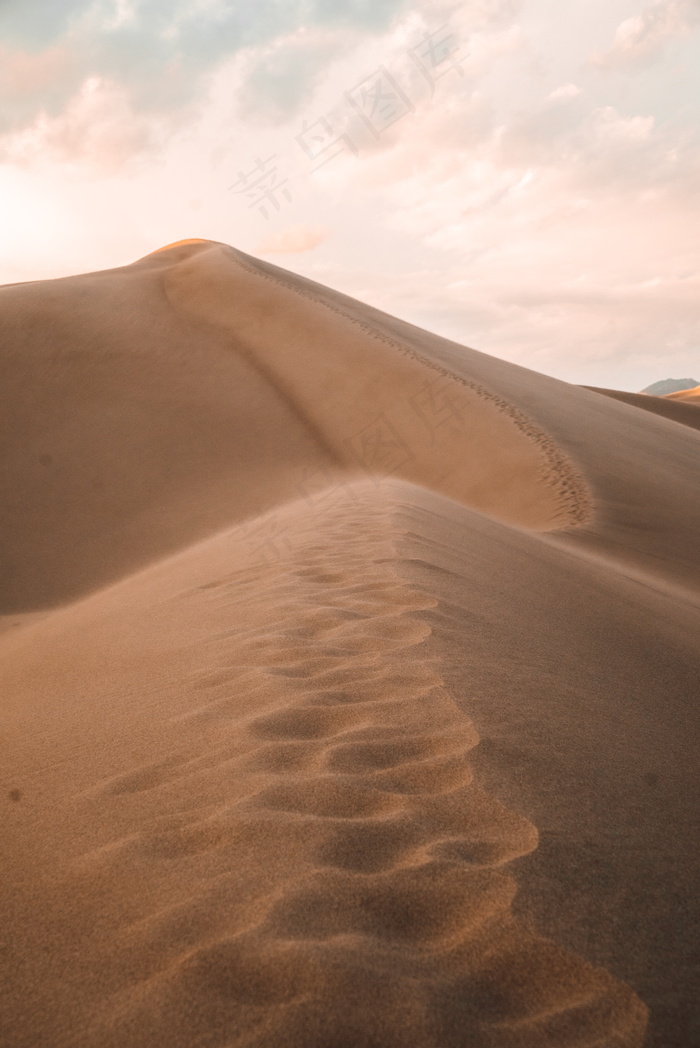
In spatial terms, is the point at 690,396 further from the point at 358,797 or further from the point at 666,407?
the point at 358,797

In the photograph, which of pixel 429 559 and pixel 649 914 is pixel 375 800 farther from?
pixel 429 559

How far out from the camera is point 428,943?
4.95 feet

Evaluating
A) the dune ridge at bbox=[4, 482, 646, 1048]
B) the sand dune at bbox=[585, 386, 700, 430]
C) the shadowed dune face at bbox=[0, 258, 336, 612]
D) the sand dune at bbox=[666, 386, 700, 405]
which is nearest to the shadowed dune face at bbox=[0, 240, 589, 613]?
the shadowed dune face at bbox=[0, 258, 336, 612]

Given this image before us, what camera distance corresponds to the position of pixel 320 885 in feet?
5.41

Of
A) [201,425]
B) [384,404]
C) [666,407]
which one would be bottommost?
[666,407]

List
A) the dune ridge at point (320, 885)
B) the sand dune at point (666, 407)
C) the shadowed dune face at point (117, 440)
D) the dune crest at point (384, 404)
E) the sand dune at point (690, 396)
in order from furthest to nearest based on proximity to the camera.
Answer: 1. the sand dune at point (690, 396)
2. the sand dune at point (666, 407)
3. the dune crest at point (384, 404)
4. the shadowed dune face at point (117, 440)
5. the dune ridge at point (320, 885)

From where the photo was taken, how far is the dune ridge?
1352 mm

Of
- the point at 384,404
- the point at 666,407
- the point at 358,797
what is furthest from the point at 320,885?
the point at 666,407

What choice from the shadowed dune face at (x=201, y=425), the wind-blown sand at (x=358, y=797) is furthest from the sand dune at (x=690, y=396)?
the wind-blown sand at (x=358, y=797)

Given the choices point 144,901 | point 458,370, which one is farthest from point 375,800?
point 458,370

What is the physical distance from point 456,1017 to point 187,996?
0.50 m

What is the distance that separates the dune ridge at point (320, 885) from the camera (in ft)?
4.43

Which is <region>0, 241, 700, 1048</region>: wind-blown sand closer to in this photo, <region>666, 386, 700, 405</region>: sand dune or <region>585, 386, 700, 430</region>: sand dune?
<region>585, 386, 700, 430</region>: sand dune

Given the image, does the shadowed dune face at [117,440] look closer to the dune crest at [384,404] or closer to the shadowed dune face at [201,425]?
the shadowed dune face at [201,425]
